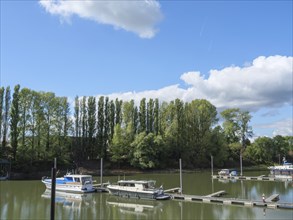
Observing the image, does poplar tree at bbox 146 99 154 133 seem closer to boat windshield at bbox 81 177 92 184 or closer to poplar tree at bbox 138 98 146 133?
poplar tree at bbox 138 98 146 133

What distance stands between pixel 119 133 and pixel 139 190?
40.5m

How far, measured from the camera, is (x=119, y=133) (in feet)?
255

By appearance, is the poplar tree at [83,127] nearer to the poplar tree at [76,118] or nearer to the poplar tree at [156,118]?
the poplar tree at [76,118]

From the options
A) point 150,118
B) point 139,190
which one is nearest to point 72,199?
point 139,190

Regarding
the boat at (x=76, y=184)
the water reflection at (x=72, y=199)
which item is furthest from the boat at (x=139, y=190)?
the boat at (x=76, y=184)

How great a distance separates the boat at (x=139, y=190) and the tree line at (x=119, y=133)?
3182 centimetres

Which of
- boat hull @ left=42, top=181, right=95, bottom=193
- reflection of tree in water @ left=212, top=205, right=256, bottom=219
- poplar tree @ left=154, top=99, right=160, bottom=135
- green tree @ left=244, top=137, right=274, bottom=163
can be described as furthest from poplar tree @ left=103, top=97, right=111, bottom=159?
reflection of tree in water @ left=212, top=205, right=256, bottom=219

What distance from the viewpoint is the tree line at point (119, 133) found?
224 feet

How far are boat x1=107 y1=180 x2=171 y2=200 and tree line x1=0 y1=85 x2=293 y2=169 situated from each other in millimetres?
31820

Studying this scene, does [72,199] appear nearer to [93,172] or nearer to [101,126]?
[93,172]

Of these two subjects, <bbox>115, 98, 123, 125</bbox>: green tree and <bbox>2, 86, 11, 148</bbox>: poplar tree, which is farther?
<bbox>115, 98, 123, 125</bbox>: green tree

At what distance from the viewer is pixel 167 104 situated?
90.8 m

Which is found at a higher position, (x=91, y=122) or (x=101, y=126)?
(x=91, y=122)

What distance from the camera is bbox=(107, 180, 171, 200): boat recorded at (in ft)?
120
